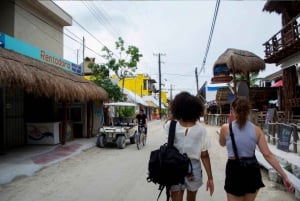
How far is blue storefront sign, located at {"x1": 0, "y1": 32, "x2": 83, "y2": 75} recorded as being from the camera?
44.1 feet

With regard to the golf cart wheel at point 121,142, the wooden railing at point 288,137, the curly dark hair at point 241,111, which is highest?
the curly dark hair at point 241,111

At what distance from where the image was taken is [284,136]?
11625 mm

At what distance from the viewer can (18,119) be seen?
16.1 metres

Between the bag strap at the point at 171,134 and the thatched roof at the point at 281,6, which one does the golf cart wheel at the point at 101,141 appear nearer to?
the thatched roof at the point at 281,6

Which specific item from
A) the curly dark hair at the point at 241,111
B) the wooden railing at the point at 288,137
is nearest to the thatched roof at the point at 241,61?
the wooden railing at the point at 288,137

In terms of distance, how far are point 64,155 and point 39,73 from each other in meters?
3.28

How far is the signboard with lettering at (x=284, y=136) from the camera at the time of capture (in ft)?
36.9

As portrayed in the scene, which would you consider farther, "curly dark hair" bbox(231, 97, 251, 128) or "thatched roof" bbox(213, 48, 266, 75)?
"thatched roof" bbox(213, 48, 266, 75)

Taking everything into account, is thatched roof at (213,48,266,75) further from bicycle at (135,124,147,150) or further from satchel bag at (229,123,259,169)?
satchel bag at (229,123,259,169)

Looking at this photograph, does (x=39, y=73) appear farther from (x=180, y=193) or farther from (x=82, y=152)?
(x=180, y=193)

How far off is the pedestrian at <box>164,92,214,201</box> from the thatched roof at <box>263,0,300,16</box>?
55.8ft

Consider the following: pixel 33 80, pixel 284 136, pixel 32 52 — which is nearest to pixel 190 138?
pixel 284 136

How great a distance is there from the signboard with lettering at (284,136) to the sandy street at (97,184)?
201cm

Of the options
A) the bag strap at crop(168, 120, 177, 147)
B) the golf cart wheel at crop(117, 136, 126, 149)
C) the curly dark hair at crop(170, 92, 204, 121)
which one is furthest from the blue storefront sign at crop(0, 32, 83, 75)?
the bag strap at crop(168, 120, 177, 147)
